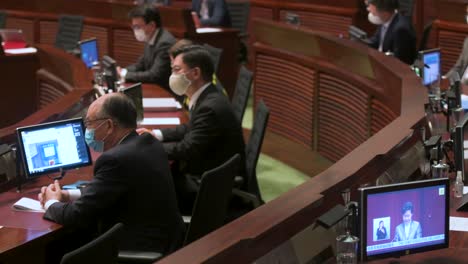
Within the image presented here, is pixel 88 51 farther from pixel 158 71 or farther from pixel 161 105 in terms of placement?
pixel 161 105

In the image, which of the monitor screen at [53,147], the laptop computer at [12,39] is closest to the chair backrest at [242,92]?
the monitor screen at [53,147]

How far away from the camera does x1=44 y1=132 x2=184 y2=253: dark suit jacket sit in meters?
4.20

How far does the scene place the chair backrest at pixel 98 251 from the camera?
3.18 meters

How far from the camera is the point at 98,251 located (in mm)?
3314

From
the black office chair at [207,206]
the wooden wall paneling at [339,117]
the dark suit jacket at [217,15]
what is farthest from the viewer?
the dark suit jacket at [217,15]

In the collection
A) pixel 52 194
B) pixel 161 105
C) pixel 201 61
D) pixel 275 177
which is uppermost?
pixel 201 61

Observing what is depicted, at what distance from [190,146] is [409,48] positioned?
278cm

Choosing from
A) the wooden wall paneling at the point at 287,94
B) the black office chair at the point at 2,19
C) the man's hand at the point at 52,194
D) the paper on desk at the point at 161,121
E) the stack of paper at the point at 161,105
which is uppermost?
the black office chair at the point at 2,19

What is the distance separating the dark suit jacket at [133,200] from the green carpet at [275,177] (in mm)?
2666

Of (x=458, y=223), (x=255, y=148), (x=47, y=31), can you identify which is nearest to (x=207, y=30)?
(x=47, y=31)

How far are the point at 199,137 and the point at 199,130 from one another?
0.14ft

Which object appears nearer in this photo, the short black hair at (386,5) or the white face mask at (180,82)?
the white face mask at (180,82)

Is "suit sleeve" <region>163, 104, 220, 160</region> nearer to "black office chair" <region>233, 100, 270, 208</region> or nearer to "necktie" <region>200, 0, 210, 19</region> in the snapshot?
"black office chair" <region>233, 100, 270, 208</region>

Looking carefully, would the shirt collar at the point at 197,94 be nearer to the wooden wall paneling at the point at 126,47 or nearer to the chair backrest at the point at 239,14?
the wooden wall paneling at the point at 126,47
